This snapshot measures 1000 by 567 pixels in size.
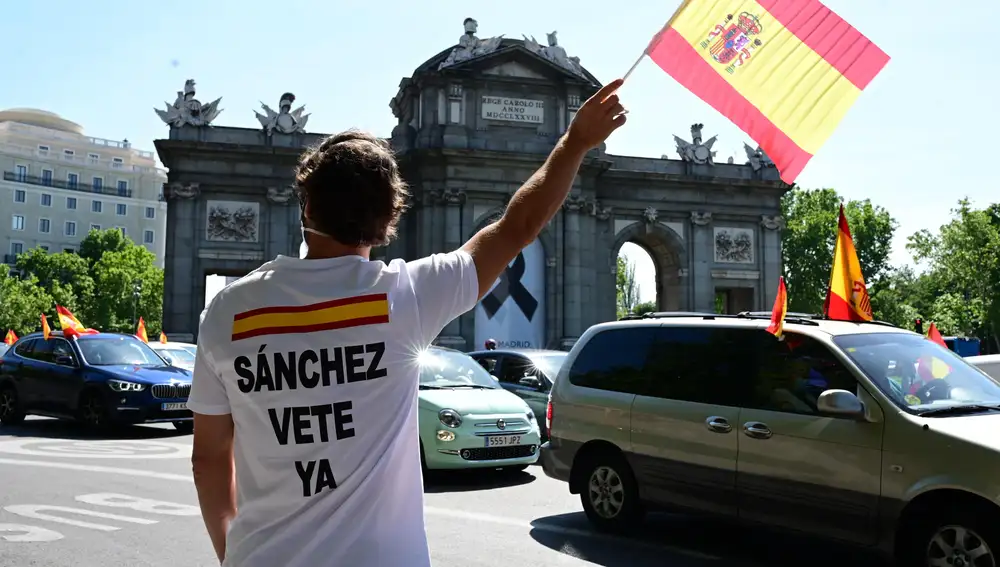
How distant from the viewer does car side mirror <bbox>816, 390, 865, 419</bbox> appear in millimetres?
5934

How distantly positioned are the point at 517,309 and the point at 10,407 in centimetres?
2021

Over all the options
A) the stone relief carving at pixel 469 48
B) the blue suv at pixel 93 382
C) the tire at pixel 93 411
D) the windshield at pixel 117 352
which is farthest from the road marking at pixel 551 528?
the stone relief carving at pixel 469 48

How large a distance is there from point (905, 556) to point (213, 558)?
15.7 feet

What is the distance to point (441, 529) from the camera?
7.60m

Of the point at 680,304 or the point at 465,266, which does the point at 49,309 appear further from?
the point at 465,266

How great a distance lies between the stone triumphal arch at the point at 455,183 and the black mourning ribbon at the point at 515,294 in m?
0.05

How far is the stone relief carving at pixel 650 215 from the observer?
3788 centimetres

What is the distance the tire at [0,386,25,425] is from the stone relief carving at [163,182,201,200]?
18.8m

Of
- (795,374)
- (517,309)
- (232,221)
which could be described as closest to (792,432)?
(795,374)

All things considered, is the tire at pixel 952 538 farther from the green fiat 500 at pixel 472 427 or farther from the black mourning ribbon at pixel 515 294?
the black mourning ribbon at pixel 515 294

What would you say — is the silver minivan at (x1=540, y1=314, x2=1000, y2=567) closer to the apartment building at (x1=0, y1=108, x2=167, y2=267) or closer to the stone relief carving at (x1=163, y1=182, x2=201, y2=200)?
the stone relief carving at (x1=163, y1=182, x2=201, y2=200)

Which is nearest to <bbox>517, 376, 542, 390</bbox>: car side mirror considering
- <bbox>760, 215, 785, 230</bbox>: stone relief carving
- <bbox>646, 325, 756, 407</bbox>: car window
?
<bbox>646, 325, 756, 407</bbox>: car window

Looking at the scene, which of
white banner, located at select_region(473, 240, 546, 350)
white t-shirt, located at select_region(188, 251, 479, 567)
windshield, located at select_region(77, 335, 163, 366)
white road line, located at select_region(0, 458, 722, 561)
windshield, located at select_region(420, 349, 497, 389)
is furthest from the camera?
white banner, located at select_region(473, 240, 546, 350)

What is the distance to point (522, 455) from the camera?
10.7 meters
